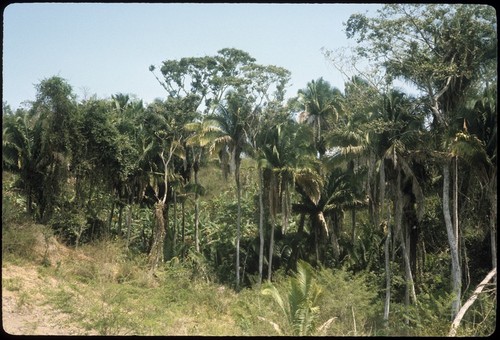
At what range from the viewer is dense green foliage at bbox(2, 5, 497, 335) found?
61.5ft

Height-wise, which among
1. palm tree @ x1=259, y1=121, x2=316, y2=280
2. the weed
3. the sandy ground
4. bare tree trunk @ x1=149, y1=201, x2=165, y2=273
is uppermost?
palm tree @ x1=259, y1=121, x2=316, y2=280

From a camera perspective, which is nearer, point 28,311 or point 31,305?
point 28,311

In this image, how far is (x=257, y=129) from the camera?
28047 millimetres

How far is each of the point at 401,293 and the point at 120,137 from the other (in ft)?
45.5

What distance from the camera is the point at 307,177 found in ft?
88.9

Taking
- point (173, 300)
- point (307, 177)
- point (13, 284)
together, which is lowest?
point (173, 300)

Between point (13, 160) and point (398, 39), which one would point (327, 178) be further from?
point (13, 160)

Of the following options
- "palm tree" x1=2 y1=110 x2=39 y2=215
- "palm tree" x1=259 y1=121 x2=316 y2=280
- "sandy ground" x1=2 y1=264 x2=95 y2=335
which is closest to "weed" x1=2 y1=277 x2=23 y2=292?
"sandy ground" x1=2 y1=264 x2=95 y2=335

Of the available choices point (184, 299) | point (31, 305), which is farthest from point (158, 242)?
point (31, 305)

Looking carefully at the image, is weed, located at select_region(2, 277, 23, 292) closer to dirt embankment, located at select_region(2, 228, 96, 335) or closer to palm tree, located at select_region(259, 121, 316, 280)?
dirt embankment, located at select_region(2, 228, 96, 335)

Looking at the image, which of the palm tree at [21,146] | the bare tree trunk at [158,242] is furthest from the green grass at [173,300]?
the palm tree at [21,146]

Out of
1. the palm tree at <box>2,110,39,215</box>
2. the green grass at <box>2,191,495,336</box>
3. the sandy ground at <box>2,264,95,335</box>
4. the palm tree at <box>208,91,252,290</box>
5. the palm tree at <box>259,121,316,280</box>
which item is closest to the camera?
the green grass at <box>2,191,495,336</box>

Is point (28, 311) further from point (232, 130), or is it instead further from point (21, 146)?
point (232, 130)

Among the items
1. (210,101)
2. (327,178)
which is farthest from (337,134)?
(210,101)
